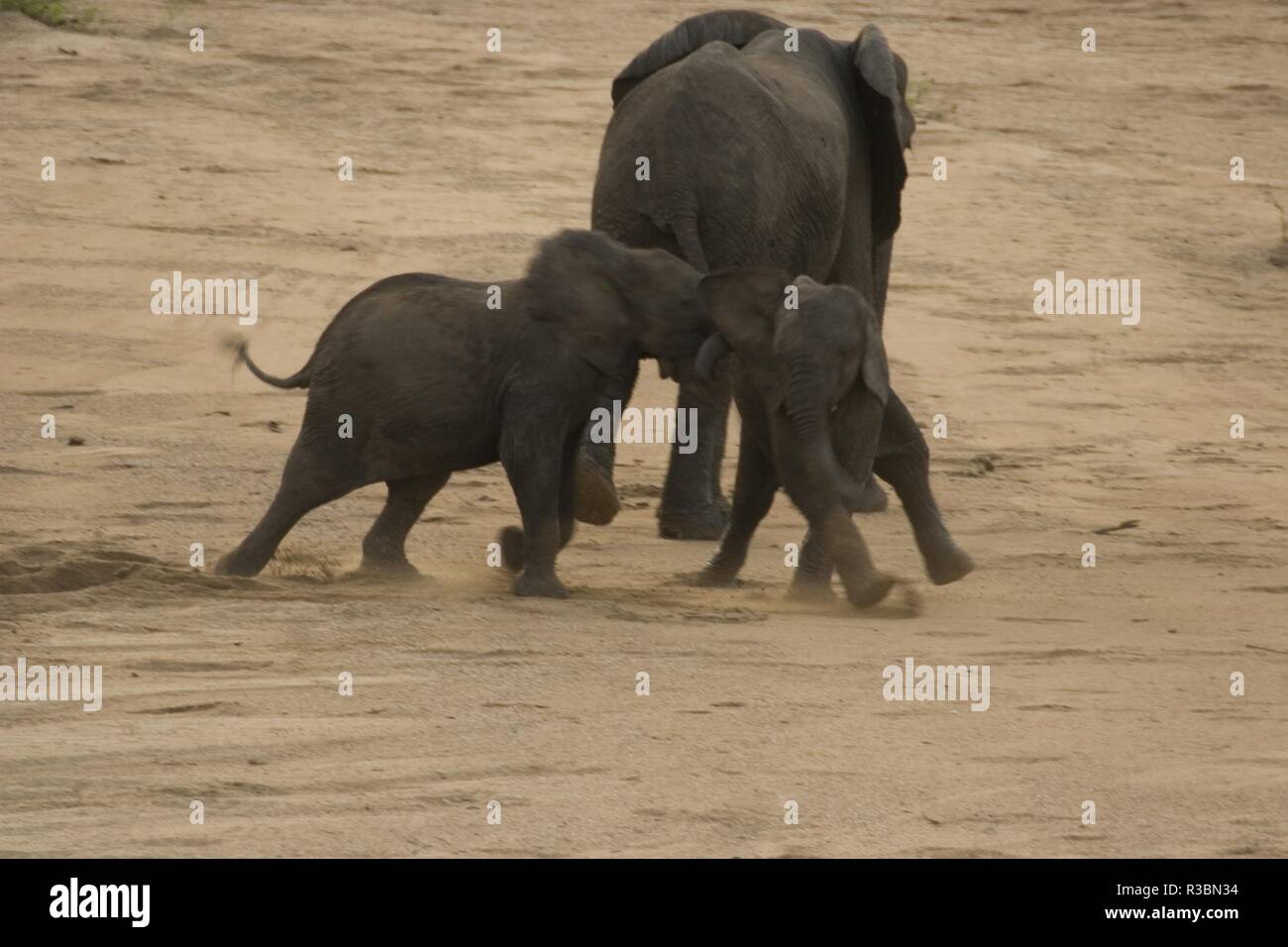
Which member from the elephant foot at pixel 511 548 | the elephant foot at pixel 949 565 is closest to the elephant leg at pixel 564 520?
the elephant foot at pixel 511 548

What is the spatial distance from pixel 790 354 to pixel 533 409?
0.86 m

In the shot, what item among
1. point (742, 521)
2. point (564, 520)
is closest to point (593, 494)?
point (564, 520)

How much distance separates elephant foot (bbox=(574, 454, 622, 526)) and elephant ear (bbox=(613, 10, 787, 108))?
172cm

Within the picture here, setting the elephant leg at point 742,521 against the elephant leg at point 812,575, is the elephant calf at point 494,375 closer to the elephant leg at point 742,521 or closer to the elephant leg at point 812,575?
the elephant leg at point 742,521

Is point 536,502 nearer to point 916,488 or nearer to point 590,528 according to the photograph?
point 916,488

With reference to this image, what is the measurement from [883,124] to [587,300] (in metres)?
2.27

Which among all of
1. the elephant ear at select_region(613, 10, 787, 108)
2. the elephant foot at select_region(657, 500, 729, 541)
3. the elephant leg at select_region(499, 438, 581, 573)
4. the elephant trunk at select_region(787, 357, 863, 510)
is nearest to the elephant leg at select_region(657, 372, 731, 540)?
the elephant foot at select_region(657, 500, 729, 541)

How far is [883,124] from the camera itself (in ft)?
32.7

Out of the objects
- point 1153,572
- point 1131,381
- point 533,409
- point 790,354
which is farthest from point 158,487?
point 1131,381

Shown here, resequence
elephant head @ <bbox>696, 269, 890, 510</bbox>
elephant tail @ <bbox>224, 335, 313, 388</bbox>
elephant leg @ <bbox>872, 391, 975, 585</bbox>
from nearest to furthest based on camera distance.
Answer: elephant head @ <bbox>696, 269, 890, 510</bbox> → elephant tail @ <bbox>224, 335, 313, 388</bbox> → elephant leg @ <bbox>872, 391, 975, 585</bbox>

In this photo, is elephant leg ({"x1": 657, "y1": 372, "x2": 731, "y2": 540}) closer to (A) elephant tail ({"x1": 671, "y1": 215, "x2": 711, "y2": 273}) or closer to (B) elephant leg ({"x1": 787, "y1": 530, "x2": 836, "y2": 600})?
(A) elephant tail ({"x1": 671, "y1": 215, "x2": 711, "y2": 273})

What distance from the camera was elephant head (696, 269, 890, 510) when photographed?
8.09 m

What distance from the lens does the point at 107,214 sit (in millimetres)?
13203

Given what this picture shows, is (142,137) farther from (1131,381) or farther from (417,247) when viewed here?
(1131,381)
